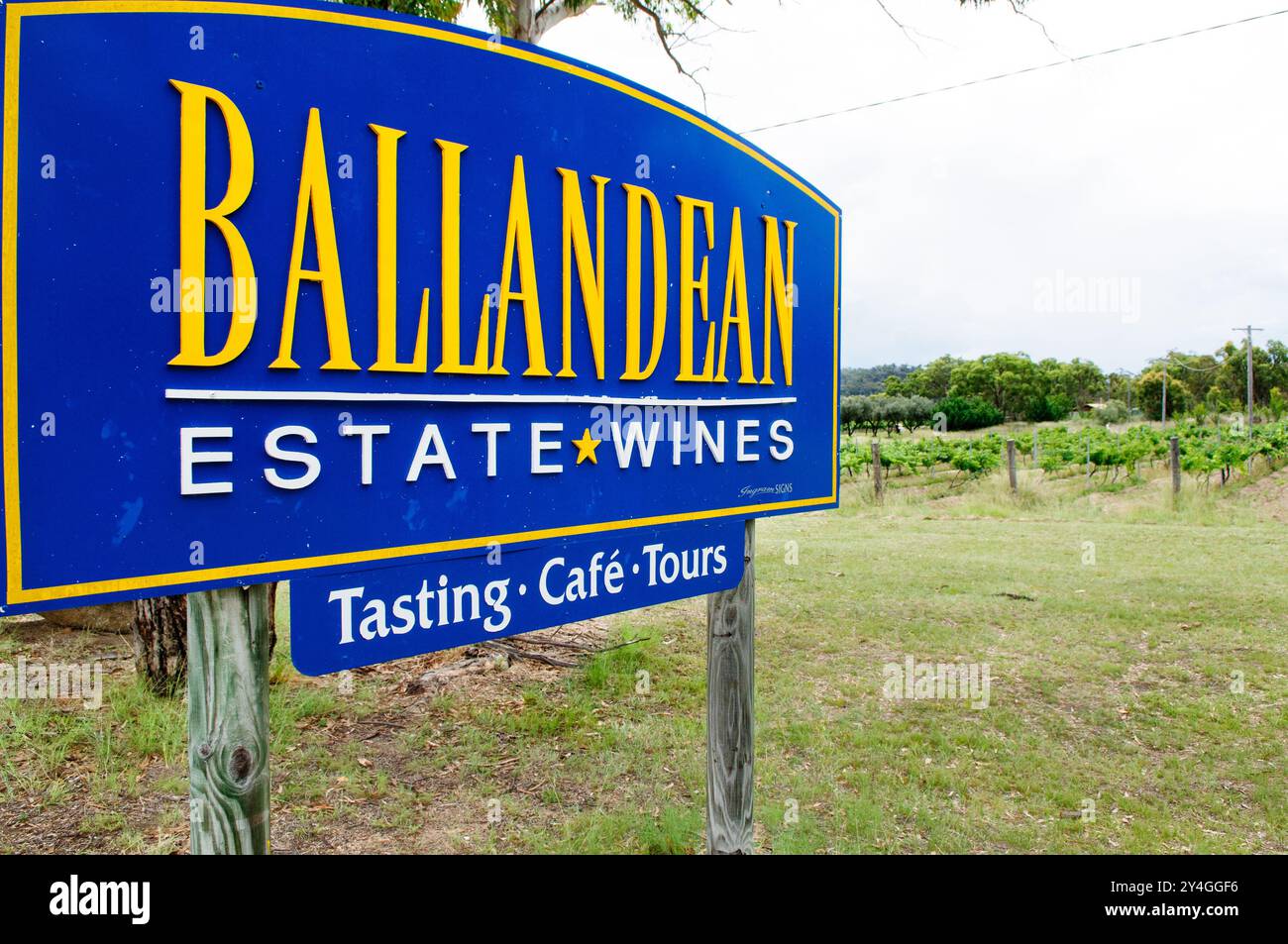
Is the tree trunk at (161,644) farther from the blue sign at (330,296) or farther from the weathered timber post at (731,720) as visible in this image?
the blue sign at (330,296)

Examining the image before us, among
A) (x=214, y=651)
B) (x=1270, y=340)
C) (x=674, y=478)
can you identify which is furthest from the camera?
(x=1270, y=340)

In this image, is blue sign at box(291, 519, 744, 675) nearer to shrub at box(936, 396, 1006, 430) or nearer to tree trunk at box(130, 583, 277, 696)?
tree trunk at box(130, 583, 277, 696)

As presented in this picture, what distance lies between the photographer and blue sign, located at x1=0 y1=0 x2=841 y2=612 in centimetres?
163

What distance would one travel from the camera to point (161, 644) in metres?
4.59

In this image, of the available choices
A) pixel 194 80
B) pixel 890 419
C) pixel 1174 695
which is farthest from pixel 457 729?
pixel 890 419

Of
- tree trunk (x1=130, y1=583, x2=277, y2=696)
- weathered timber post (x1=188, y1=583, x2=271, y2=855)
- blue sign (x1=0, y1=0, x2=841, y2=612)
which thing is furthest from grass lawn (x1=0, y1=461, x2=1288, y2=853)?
blue sign (x1=0, y1=0, x2=841, y2=612)

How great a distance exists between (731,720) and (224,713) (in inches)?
70.3

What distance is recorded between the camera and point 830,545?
1055cm

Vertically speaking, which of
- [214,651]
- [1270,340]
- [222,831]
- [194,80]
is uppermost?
[1270,340]

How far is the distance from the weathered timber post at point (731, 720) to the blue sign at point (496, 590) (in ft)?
0.48

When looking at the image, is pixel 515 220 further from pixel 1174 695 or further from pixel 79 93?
pixel 1174 695

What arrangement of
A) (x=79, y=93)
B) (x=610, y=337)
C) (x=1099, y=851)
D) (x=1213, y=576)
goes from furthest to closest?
→ (x=1213, y=576) < (x=1099, y=851) < (x=610, y=337) < (x=79, y=93)

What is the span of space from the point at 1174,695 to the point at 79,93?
620cm

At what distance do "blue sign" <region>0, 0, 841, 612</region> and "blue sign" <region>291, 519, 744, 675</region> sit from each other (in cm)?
6
